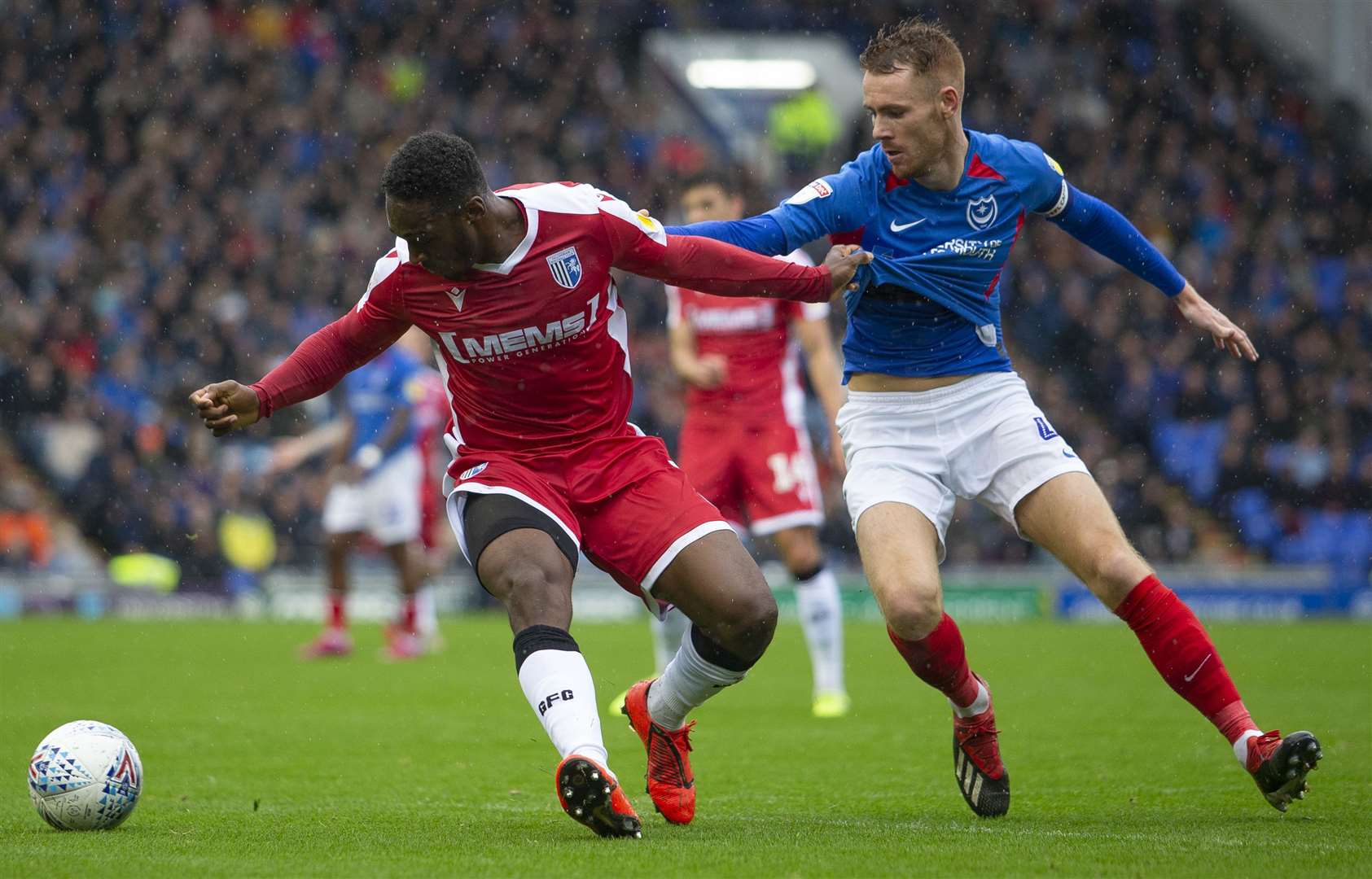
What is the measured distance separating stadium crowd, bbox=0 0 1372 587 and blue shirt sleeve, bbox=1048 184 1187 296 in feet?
44.9

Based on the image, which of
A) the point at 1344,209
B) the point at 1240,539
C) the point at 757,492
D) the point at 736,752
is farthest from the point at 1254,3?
the point at 736,752

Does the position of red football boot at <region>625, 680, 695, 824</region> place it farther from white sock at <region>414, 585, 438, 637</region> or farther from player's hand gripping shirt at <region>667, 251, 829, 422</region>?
white sock at <region>414, 585, 438, 637</region>

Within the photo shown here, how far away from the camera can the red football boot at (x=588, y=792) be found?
473 centimetres

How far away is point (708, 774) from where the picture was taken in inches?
274

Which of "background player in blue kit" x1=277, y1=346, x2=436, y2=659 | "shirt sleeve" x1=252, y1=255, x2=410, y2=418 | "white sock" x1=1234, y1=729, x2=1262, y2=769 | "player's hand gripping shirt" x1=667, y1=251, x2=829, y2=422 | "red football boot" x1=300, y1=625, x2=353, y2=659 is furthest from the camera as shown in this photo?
"background player in blue kit" x1=277, y1=346, x2=436, y2=659

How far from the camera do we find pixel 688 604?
5578 mm

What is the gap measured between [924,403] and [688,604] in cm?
118

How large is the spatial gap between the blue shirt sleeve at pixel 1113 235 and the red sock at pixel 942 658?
5.17ft

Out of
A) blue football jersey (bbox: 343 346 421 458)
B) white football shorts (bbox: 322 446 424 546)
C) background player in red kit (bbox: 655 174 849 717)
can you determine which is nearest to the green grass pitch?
background player in red kit (bbox: 655 174 849 717)

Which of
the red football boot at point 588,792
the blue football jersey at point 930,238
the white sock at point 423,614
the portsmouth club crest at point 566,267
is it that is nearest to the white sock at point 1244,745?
the blue football jersey at point 930,238

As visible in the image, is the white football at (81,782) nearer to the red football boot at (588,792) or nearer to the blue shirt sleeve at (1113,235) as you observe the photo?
the red football boot at (588,792)

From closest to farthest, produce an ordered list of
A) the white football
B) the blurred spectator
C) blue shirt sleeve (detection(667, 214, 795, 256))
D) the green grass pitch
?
the green grass pitch < the white football < blue shirt sleeve (detection(667, 214, 795, 256)) < the blurred spectator

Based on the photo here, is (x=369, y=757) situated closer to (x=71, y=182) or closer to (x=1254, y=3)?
(x=71, y=182)

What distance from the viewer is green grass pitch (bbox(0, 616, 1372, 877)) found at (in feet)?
15.4
